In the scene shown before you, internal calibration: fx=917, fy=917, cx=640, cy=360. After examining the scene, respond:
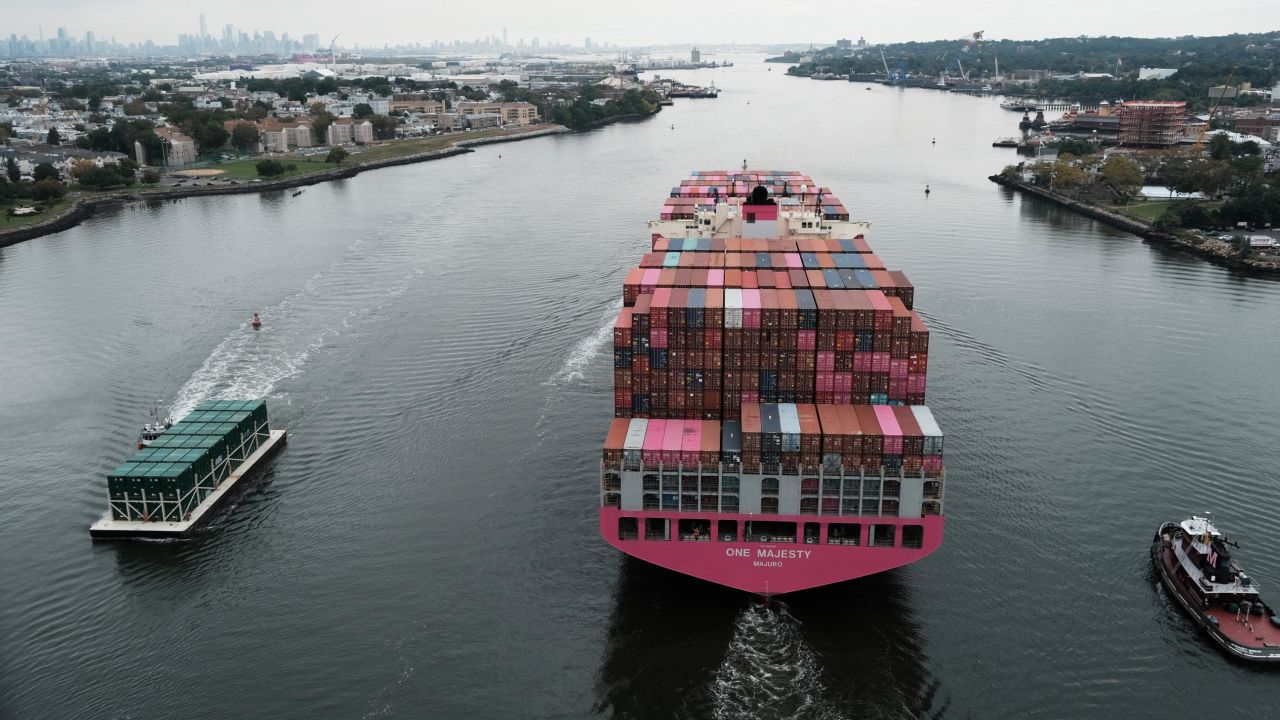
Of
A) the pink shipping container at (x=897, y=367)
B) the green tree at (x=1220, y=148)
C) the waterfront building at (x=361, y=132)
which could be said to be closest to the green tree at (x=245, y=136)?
the waterfront building at (x=361, y=132)

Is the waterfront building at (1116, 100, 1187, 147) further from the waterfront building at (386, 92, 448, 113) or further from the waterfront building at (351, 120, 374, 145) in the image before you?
the waterfront building at (386, 92, 448, 113)

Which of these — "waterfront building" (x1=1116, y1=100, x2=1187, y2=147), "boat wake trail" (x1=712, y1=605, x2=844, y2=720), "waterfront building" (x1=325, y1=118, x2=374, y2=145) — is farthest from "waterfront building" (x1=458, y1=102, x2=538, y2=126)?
"boat wake trail" (x1=712, y1=605, x2=844, y2=720)

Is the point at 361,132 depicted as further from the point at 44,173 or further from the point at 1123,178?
the point at 1123,178

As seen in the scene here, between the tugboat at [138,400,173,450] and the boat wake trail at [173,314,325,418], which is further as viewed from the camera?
the boat wake trail at [173,314,325,418]

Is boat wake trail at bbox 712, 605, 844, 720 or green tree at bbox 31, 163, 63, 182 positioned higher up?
green tree at bbox 31, 163, 63, 182

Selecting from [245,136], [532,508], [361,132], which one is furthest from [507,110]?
[532,508]

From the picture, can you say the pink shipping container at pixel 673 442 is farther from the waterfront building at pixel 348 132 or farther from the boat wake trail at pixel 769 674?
the waterfront building at pixel 348 132
